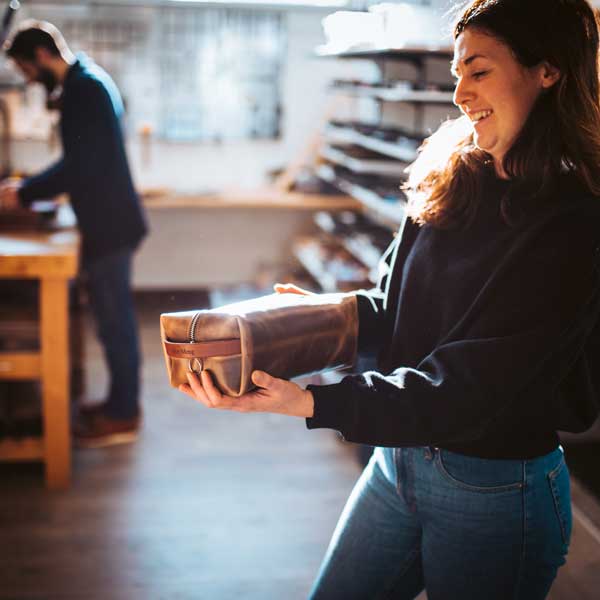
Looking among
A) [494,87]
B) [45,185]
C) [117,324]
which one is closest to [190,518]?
[117,324]

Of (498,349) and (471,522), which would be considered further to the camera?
(471,522)

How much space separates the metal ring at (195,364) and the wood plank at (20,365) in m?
1.94

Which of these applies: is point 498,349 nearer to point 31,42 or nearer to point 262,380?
point 262,380

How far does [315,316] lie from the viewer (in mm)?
1296

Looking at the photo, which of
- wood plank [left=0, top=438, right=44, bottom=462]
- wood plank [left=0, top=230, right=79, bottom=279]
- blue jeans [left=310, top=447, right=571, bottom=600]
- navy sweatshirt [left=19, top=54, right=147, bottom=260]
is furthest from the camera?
navy sweatshirt [left=19, top=54, right=147, bottom=260]

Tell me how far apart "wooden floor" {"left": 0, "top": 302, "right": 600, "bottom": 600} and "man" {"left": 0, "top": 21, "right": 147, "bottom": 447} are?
0.20 meters

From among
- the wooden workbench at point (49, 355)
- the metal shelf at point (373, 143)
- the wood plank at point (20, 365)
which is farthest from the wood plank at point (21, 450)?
the metal shelf at point (373, 143)

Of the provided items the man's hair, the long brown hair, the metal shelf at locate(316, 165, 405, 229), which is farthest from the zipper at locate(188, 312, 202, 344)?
the man's hair

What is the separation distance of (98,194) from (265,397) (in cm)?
228

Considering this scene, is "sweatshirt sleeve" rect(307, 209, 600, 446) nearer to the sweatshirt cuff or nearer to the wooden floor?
the sweatshirt cuff

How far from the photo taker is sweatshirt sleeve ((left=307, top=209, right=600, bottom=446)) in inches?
43.5

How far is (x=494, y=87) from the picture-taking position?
1.16m

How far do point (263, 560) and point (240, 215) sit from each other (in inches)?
133

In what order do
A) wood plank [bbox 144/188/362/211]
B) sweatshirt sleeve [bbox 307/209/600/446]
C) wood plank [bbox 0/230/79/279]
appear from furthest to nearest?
wood plank [bbox 144/188/362/211] → wood plank [bbox 0/230/79/279] → sweatshirt sleeve [bbox 307/209/600/446]
